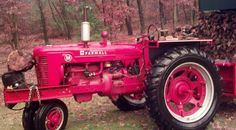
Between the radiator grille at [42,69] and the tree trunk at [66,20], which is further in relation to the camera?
the tree trunk at [66,20]

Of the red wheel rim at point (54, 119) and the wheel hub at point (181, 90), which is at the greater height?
the wheel hub at point (181, 90)

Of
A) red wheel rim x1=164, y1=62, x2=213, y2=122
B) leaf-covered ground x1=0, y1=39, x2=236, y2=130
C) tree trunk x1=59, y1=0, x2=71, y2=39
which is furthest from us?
tree trunk x1=59, y1=0, x2=71, y2=39

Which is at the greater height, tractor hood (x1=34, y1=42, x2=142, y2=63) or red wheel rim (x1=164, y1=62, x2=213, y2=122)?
tractor hood (x1=34, y1=42, x2=142, y2=63)

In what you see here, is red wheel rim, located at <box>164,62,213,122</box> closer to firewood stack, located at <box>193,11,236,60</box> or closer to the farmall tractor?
the farmall tractor

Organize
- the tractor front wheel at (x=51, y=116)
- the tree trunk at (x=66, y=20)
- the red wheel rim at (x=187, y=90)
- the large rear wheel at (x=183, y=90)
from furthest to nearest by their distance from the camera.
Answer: the tree trunk at (x=66, y=20) < the red wheel rim at (x=187, y=90) < the large rear wheel at (x=183, y=90) < the tractor front wheel at (x=51, y=116)

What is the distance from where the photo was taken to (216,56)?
7703mm

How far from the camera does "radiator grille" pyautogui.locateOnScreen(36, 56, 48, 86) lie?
5367 mm

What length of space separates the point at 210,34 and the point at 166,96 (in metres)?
2.91

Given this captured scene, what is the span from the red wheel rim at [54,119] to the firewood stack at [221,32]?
11.7ft

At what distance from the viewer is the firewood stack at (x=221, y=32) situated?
756 cm

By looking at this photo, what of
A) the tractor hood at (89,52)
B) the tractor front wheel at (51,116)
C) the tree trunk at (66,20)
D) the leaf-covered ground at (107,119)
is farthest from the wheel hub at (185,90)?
the tree trunk at (66,20)

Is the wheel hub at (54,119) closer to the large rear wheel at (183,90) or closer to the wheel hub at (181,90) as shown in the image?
the large rear wheel at (183,90)

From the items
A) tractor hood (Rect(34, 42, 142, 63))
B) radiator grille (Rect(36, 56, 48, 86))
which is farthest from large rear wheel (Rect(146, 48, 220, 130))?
radiator grille (Rect(36, 56, 48, 86))

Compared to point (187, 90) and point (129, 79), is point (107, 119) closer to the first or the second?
point (129, 79)
